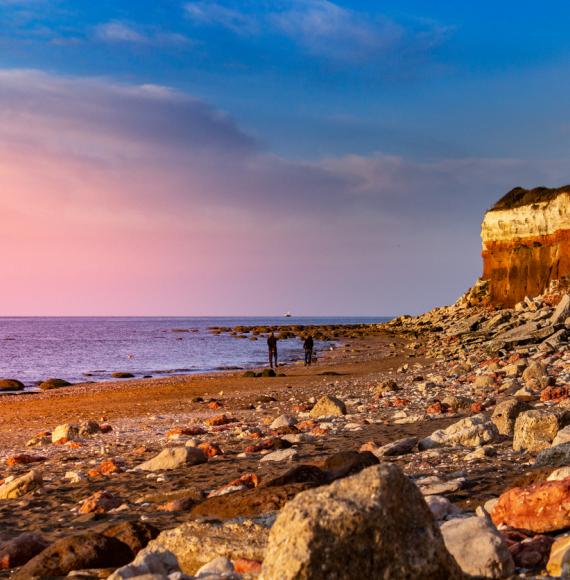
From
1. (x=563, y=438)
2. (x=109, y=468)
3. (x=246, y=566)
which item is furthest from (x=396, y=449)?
(x=246, y=566)

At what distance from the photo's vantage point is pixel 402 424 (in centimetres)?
1159

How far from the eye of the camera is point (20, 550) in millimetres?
5391

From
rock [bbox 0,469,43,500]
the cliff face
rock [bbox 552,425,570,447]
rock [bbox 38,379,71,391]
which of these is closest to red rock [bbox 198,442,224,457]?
rock [bbox 0,469,43,500]

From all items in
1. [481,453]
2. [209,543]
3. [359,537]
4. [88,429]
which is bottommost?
[88,429]

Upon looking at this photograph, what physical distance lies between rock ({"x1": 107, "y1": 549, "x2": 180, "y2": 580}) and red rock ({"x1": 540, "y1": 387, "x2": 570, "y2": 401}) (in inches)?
375

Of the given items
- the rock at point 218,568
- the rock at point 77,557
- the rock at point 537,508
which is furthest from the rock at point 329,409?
the rock at point 218,568

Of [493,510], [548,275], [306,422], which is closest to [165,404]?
[306,422]

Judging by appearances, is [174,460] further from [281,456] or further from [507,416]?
[507,416]

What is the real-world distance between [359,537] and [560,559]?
5.14 ft

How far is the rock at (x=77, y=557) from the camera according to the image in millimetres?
4723

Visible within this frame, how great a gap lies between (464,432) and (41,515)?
5425 mm

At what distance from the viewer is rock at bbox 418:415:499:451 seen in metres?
8.53

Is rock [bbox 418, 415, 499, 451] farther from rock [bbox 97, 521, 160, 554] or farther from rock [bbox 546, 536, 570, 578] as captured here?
rock [bbox 546, 536, 570, 578]

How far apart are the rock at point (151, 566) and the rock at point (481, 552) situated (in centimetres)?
174
